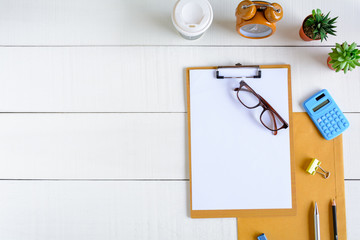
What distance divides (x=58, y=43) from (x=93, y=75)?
0.37 ft

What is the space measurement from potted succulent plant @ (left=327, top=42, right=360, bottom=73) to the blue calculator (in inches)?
2.8

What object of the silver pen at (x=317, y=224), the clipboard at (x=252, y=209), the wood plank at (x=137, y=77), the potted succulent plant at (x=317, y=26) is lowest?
the silver pen at (x=317, y=224)

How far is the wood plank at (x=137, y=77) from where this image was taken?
72 cm

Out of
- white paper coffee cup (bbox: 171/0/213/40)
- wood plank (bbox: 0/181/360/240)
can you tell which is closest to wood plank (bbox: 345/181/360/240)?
wood plank (bbox: 0/181/360/240)

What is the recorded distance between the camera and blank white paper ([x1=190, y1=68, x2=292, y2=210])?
704mm

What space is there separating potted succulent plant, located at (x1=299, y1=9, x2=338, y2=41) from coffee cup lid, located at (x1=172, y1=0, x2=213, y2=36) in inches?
8.9

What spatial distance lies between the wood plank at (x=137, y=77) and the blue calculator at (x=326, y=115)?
20 millimetres

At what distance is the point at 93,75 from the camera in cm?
72

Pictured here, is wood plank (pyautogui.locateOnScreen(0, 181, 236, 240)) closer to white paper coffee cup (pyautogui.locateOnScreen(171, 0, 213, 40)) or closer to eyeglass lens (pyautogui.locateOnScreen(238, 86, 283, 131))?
eyeglass lens (pyautogui.locateOnScreen(238, 86, 283, 131))

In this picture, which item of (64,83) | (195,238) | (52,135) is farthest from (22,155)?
(195,238)

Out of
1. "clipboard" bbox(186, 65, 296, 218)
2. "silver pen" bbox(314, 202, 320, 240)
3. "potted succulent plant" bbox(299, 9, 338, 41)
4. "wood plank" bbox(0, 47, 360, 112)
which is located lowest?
"silver pen" bbox(314, 202, 320, 240)

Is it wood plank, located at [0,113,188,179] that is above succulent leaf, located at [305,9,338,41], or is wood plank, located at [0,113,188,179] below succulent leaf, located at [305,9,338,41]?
below

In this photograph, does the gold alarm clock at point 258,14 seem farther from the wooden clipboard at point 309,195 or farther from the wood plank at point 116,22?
the wooden clipboard at point 309,195

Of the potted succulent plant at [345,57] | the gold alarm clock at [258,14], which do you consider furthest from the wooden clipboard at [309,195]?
the gold alarm clock at [258,14]
